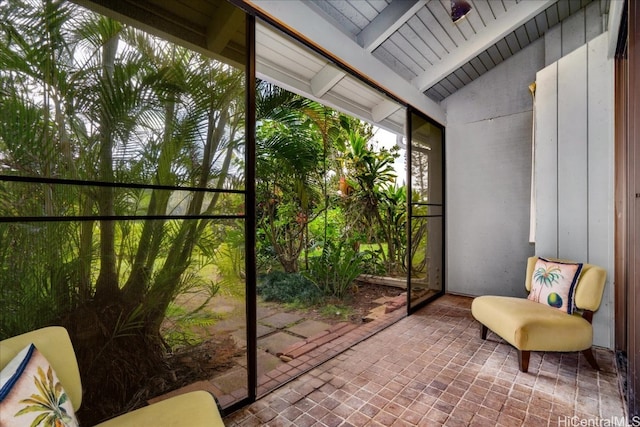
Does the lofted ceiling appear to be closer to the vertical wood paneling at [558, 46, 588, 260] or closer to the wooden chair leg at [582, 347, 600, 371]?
the vertical wood paneling at [558, 46, 588, 260]

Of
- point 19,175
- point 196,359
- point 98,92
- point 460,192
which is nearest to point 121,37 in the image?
point 98,92

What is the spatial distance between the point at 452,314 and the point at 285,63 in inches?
140

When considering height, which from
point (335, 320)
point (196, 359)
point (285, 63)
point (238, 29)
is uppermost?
point (285, 63)

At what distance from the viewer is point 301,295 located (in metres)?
4.34

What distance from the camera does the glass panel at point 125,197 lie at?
3.88 ft

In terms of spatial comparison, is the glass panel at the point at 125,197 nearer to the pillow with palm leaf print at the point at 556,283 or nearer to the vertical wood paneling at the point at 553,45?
the pillow with palm leaf print at the point at 556,283

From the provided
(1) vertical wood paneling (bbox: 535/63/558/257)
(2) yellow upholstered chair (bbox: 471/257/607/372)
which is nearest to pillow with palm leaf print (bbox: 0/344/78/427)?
(2) yellow upholstered chair (bbox: 471/257/607/372)

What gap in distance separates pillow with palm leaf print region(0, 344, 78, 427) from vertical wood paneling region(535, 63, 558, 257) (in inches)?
151

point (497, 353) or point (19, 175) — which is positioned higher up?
point (19, 175)

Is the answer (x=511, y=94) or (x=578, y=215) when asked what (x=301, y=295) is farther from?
(x=511, y=94)

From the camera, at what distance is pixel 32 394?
89cm

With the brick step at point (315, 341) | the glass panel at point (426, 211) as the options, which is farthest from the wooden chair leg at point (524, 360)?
the brick step at point (315, 341)

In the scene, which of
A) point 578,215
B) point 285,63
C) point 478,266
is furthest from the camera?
point 478,266

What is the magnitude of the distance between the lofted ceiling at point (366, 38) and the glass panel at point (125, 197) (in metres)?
0.03
